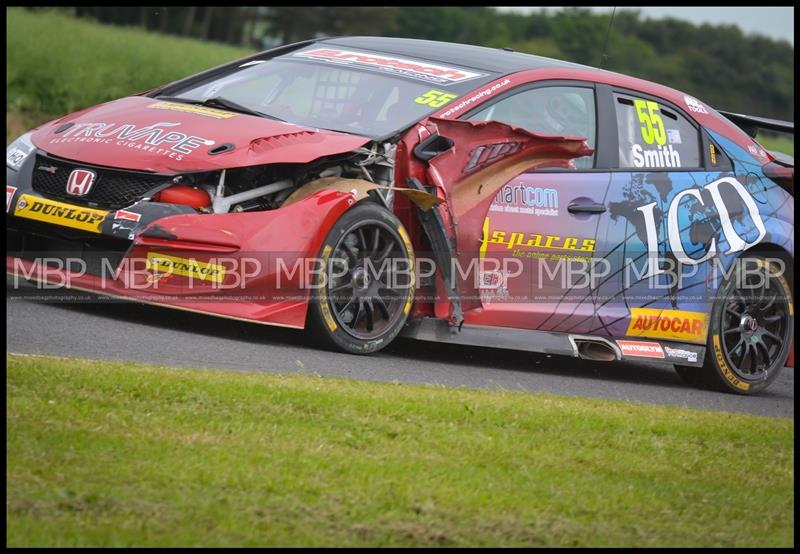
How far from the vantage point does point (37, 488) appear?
4.05m

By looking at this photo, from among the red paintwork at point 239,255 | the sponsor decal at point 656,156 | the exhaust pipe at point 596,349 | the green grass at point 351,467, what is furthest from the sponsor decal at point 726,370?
the red paintwork at point 239,255

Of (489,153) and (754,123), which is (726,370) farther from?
(489,153)

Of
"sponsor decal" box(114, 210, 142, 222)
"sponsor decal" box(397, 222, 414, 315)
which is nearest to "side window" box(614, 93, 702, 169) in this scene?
"sponsor decal" box(397, 222, 414, 315)

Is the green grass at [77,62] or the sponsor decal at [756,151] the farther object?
the green grass at [77,62]

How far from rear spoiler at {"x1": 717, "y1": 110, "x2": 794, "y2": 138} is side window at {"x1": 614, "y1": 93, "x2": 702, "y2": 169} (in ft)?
3.22

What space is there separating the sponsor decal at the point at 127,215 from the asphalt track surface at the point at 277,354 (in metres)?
0.56

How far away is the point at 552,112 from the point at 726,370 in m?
1.92

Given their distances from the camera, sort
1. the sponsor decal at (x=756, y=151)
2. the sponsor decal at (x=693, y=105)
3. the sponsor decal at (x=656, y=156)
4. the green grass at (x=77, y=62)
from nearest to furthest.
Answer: the sponsor decal at (x=656, y=156), the sponsor decal at (x=693, y=105), the sponsor decal at (x=756, y=151), the green grass at (x=77, y=62)

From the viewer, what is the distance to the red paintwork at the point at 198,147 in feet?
21.2

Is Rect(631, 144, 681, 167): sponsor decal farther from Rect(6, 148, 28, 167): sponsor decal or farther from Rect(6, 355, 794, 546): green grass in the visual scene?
Rect(6, 148, 28, 167): sponsor decal

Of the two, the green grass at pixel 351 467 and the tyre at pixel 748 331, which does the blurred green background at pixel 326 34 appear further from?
the green grass at pixel 351 467

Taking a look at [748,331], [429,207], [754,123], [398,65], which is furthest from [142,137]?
[754,123]

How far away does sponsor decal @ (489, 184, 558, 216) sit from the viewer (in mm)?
7188

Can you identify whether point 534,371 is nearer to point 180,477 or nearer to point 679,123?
point 679,123
